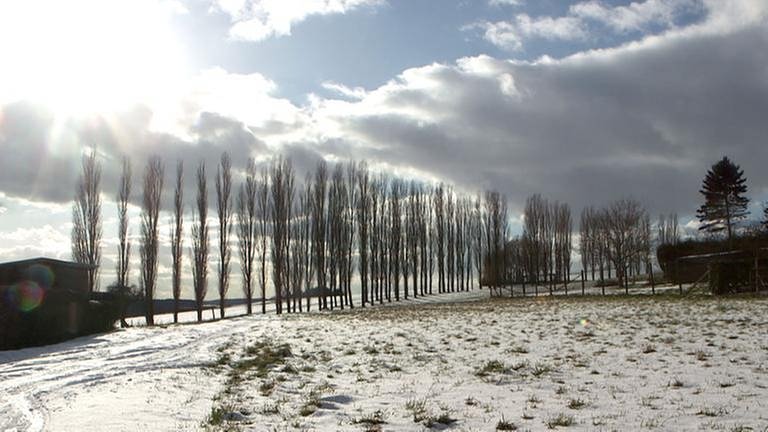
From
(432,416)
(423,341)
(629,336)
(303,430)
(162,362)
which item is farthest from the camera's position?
(423,341)

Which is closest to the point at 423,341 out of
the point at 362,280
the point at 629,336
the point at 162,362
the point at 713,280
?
the point at 629,336

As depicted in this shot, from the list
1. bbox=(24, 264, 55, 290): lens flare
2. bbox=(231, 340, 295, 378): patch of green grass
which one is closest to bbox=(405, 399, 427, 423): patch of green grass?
bbox=(231, 340, 295, 378): patch of green grass

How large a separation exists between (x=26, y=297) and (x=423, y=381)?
1755 centimetres

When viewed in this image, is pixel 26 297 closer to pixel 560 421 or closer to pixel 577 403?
pixel 577 403

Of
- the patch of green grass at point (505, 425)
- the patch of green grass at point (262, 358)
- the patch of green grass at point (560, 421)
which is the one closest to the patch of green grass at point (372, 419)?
the patch of green grass at point (505, 425)

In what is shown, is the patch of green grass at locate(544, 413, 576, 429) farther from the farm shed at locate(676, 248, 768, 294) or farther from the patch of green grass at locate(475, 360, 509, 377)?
the farm shed at locate(676, 248, 768, 294)

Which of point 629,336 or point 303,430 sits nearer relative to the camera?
point 303,430

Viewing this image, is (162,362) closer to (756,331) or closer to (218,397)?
(218,397)

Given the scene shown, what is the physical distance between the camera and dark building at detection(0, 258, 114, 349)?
19094mm

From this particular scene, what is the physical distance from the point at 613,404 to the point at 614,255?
58562 millimetres

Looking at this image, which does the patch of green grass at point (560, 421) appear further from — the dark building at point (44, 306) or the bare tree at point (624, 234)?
the bare tree at point (624, 234)

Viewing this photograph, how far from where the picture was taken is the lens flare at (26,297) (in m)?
19.6

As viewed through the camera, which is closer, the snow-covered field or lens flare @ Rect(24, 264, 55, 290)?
the snow-covered field

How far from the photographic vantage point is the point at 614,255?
61125mm
